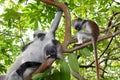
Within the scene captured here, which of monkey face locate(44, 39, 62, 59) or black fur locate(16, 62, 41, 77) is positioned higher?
monkey face locate(44, 39, 62, 59)

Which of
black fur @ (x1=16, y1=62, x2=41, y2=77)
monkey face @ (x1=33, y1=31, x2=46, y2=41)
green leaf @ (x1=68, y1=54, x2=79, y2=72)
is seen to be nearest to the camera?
green leaf @ (x1=68, y1=54, x2=79, y2=72)

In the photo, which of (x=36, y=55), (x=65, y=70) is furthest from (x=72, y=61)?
(x=36, y=55)

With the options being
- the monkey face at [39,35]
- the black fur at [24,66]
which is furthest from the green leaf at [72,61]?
the monkey face at [39,35]

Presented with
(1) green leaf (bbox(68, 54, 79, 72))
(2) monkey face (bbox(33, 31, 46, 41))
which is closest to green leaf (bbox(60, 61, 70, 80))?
(1) green leaf (bbox(68, 54, 79, 72))

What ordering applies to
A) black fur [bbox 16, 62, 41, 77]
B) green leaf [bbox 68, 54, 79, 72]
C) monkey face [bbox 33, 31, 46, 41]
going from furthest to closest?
1. monkey face [bbox 33, 31, 46, 41]
2. black fur [bbox 16, 62, 41, 77]
3. green leaf [bbox 68, 54, 79, 72]

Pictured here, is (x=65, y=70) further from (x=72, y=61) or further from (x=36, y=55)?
(x=36, y=55)

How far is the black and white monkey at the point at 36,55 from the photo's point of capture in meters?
2.01

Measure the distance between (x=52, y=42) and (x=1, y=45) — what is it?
82.0 inches

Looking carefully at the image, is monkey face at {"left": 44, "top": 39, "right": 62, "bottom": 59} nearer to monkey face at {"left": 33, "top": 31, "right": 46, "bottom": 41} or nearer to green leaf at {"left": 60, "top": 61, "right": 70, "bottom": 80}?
green leaf at {"left": 60, "top": 61, "right": 70, "bottom": 80}

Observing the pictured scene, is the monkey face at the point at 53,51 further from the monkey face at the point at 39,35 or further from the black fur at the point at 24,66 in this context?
the monkey face at the point at 39,35

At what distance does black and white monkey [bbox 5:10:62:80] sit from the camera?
201 centimetres

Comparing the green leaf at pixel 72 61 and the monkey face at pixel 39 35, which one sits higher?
the monkey face at pixel 39 35

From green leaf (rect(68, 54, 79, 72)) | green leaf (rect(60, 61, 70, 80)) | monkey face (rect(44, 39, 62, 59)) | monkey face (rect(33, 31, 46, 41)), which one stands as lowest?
green leaf (rect(60, 61, 70, 80))

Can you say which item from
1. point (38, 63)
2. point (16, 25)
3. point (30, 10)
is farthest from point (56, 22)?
point (16, 25)
